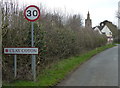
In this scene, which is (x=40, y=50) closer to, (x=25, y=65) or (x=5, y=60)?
(x=25, y=65)

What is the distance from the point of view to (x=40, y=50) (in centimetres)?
995

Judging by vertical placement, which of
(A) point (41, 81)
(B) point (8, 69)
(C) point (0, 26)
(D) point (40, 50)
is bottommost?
(A) point (41, 81)

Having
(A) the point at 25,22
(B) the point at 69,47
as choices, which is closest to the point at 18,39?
(A) the point at 25,22

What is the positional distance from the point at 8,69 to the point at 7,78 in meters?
0.35

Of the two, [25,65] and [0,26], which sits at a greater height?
[0,26]

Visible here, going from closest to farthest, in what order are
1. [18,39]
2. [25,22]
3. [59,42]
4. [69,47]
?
[18,39] < [25,22] < [59,42] < [69,47]

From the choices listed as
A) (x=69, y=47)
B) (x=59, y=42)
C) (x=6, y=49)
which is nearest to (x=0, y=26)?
(x=6, y=49)

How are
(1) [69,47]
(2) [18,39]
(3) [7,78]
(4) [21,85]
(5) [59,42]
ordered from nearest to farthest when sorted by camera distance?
1. (4) [21,85]
2. (3) [7,78]
3. (2) [18,39]
4. (5) [59,42]
5. (1) [69,47]

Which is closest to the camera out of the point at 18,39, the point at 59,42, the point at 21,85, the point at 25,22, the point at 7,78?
the point at 21,85

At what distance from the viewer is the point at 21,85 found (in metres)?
7.51

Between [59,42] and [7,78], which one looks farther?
[59,42]

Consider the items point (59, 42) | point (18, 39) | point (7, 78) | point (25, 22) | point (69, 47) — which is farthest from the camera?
point (69, 47)

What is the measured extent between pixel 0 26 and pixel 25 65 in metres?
2.16

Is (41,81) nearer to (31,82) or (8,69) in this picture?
(31,82)
